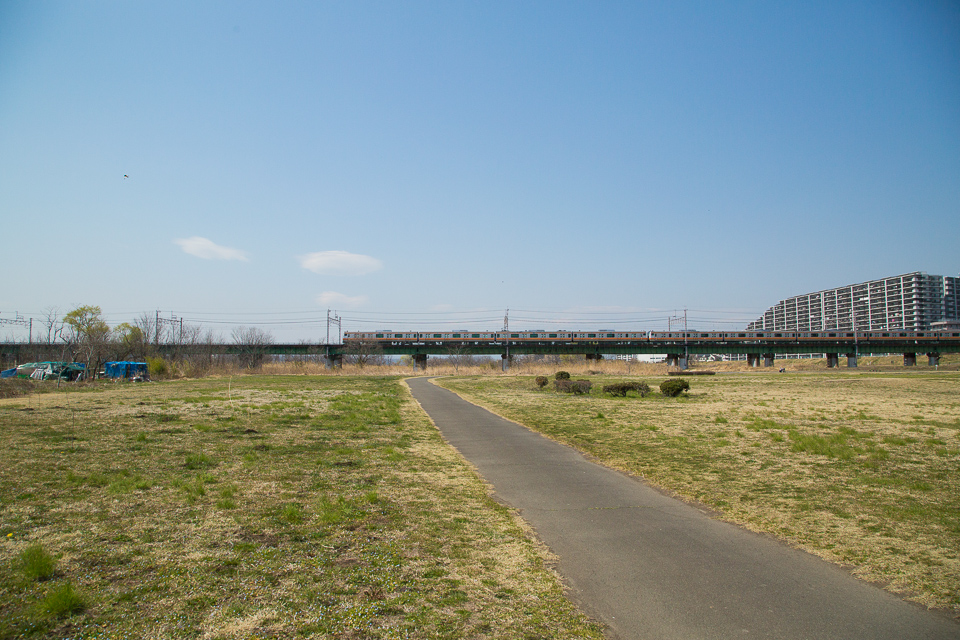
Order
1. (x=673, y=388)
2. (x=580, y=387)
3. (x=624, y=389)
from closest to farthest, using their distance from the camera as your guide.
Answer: (x=673, y=388)
(x=624, y=389)
(x=580, y=387)

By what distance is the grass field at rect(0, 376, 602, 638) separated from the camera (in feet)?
12.5

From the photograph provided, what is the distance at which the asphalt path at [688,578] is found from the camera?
12.8 feet

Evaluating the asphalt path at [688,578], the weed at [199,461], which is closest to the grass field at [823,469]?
the asphalt path at [688,578]

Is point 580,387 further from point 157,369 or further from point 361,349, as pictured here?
point 361,349

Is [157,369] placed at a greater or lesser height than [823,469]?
lesser

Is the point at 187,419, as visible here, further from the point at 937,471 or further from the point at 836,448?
the point at 937,471

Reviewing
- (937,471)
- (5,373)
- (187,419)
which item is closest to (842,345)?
(937,471)

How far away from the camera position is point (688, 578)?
15.7ft

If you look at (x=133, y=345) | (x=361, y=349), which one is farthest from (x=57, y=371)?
(x=361, y=349)

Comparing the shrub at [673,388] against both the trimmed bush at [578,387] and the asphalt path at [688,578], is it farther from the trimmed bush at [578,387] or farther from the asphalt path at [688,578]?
the asphalt path at [688,578]

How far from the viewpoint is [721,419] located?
53.8ft

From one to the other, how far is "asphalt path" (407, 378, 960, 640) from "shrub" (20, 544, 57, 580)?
445cm

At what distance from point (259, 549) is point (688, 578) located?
4.12 meters

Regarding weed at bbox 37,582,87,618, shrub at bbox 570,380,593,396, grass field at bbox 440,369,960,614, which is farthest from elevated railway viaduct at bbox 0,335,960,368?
weed at bbox 37,582,87,618
